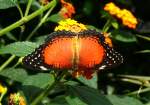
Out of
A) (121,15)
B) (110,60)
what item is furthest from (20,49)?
(121,15)

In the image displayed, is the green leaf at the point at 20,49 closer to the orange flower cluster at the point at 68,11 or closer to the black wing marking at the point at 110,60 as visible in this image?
the black wing marking at the point at 110,60

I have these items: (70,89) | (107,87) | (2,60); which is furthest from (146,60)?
(70,89)

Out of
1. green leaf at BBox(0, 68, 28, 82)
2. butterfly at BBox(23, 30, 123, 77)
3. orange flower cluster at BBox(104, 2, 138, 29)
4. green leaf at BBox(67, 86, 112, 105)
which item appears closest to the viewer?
butterfly at BBox(23, 30, 123, 77)

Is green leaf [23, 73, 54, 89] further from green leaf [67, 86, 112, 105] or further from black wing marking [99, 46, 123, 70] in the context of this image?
black wing marking [99, 46, 123, 70]

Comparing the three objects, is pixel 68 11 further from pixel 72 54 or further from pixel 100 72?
pixel 72 54

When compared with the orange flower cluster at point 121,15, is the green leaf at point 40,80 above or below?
below

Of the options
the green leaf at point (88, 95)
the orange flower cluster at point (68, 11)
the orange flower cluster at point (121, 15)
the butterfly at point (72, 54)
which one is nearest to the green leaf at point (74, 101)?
the green leaf at point (88, 95)

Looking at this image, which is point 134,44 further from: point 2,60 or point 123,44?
point 2,60

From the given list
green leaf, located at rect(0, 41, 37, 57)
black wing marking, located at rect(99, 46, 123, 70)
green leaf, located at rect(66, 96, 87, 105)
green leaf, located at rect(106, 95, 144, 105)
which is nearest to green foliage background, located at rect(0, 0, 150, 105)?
green leaf, located at rect(106, 95, 144, 105)
